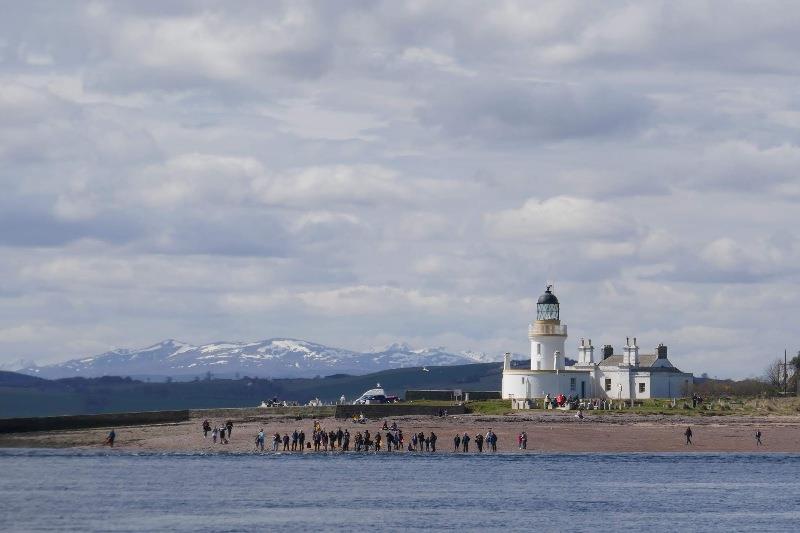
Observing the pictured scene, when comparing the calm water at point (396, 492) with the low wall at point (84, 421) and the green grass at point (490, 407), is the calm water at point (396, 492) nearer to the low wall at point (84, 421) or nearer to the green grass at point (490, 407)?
the low wall at point (84, 421)

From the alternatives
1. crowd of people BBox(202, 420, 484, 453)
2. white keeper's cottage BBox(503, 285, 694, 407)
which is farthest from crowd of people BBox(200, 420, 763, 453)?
white keeper's cottage BBox(503, 285, 694, 407)

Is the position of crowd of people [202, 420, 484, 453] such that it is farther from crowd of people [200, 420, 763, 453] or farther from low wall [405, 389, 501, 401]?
low wall [405, 389, 501, 401]

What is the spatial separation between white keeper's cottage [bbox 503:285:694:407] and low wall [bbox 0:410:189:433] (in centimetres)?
2768

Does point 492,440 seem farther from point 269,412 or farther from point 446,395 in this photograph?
point 446,395

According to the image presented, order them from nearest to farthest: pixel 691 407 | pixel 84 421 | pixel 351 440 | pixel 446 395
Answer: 1. pixel 351 440
2. pixel 84 421
3. pixel 691 407
4. pixel 446 395

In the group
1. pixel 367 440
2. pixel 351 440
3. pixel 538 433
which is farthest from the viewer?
pixel 538 433

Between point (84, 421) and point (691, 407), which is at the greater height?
point (691, 407)

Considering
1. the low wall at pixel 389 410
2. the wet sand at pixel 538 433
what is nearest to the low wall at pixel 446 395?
the low wall at pixel 389 410

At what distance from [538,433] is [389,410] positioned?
1664 cm

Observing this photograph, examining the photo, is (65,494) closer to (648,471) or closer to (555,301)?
(648,471)

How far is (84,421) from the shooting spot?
4050 inches

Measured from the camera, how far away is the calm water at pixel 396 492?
58.2 meters

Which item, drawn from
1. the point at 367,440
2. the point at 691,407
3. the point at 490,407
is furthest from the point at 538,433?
the point at 691,407

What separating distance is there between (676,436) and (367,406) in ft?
80.4
